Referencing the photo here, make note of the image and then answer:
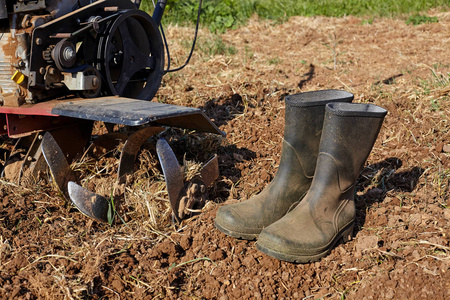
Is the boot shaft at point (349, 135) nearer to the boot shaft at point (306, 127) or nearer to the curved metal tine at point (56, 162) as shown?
the boot shaft at point (306, 127)

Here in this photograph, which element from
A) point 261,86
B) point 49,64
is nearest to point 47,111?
point 49,64

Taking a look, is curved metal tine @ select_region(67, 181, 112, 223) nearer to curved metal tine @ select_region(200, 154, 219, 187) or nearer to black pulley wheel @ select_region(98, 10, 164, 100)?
curved metal tine @ select_region(200, 154, 219, 187)

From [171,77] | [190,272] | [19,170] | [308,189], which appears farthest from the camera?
[171,77]

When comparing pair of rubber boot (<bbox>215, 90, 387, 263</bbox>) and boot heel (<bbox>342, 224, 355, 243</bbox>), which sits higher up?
pair of rubber boot (<bbox>215, 90, 387, 263</bbox>)

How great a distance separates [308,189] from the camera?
2.42m

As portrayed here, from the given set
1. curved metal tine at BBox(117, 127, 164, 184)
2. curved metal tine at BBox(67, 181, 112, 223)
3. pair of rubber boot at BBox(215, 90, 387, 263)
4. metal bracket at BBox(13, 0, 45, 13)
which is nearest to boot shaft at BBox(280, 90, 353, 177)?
pair of rubber boot at BBox(215, 90, 387, 263)

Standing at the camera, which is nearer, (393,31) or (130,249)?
(130,249)

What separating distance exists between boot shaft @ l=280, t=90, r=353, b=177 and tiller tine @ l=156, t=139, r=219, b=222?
18.3 inches

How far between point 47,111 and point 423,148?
2104mm

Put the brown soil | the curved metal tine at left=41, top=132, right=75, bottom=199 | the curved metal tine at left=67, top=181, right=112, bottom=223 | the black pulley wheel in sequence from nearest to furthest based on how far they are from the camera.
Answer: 1. the brown soil
2. the curved metal tine at left=67, top=181, right=112, bottom=223
3. the curved metal tine at left=41, top=132, right=75, bottom=199
4. the black pulley wheel

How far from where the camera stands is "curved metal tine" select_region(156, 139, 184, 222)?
7.87 feet

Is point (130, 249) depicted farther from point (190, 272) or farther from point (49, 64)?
point (49, 64)

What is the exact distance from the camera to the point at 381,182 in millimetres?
2729

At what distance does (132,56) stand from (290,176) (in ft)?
4.13
